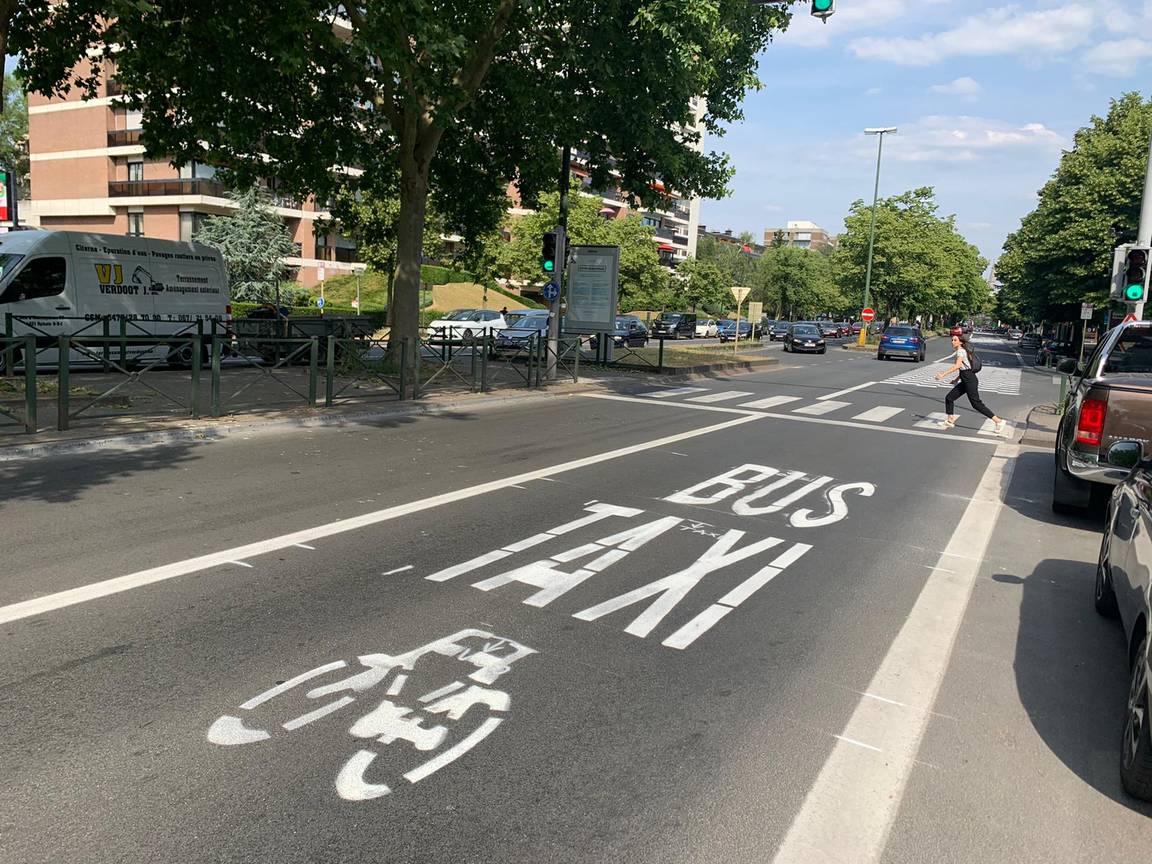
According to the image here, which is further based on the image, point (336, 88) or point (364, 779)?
point (336, 88)

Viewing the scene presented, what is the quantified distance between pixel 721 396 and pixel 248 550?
45.2 ft

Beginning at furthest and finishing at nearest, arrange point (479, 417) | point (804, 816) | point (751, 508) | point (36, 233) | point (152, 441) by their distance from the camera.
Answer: point (36, 233) < point (479, 417) < point (152, 441) < point (751, 508) < point (804, 816)

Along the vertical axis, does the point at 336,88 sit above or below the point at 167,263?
above

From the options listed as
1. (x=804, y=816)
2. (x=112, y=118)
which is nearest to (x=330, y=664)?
(x=804, y=816)

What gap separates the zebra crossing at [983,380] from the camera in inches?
957

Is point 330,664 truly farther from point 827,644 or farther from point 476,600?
point 827,644

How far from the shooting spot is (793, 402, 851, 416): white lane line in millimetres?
15780

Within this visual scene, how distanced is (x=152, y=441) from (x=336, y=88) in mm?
10916

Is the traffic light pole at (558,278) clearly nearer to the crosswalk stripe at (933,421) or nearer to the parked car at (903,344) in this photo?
the crosswalk stripe at (933,421)

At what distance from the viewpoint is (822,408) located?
1659 cm

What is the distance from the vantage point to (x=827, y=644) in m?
4.52

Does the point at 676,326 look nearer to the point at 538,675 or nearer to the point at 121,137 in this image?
the point at 121,137

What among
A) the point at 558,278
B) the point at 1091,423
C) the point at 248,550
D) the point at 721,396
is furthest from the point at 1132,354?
the point at 558,278

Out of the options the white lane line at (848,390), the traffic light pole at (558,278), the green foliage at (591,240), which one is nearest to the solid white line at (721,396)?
the white lane line at (848,390)
